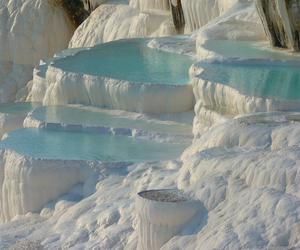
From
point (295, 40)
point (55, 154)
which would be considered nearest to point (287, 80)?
point (295, 40)

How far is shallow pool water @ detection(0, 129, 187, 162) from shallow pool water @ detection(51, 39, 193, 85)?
4.84ft

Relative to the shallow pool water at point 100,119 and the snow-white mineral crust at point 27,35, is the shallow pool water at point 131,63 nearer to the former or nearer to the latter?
the shallow pool water at point 100,119

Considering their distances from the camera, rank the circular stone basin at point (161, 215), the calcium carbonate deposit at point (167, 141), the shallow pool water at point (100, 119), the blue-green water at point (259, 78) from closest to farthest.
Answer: the calcium carbonate deposit at point (167, 141) → the circular stone basin at point (161, 215) → the blue-green water at point (259, 78) → the shallow pool water at point (100, 119)

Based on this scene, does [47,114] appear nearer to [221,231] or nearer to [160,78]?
[160,78]

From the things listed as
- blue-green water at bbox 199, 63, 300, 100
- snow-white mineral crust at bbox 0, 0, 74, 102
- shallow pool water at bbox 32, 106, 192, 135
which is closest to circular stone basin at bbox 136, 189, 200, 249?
blue-green water at bbox 199, 63, 300, 100

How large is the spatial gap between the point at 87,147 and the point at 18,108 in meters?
4.15

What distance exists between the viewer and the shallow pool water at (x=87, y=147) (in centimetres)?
1061

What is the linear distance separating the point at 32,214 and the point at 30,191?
233mm

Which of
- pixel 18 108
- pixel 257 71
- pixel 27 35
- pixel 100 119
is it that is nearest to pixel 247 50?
pixel 257 71

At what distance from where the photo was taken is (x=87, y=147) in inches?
436

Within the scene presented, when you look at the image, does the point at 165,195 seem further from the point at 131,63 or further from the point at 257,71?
the point at 131,63

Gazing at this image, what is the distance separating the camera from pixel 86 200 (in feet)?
33.0

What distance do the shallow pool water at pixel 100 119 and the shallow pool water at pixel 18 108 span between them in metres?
1.16

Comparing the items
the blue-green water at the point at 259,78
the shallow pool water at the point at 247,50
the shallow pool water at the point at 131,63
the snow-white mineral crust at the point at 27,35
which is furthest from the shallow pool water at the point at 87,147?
the snow-white mineral crust at the point at 27,35
